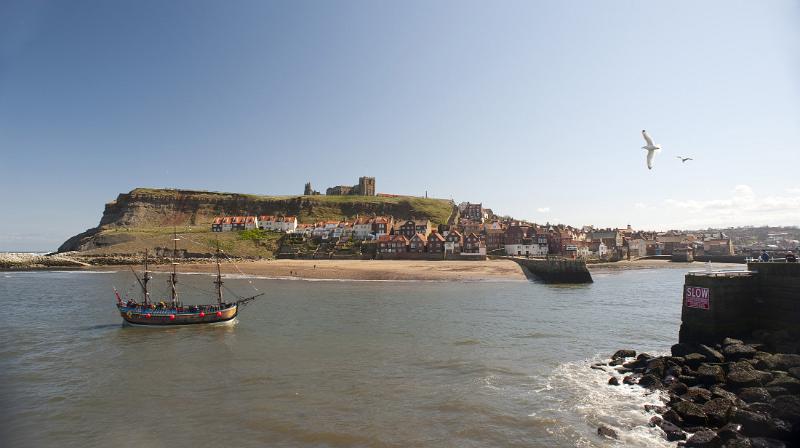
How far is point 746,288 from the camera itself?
23203 millimetres

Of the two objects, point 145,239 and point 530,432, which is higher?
point 145,239

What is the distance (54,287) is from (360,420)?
57839 mm

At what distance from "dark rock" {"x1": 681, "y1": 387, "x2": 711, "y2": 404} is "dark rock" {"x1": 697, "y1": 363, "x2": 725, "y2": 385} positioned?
1.40 m

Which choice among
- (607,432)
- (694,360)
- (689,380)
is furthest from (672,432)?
(694,360)

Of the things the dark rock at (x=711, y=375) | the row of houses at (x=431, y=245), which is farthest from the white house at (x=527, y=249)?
the dark rock at (x=711, y=375)

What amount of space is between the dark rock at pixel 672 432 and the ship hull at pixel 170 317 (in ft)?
92.8

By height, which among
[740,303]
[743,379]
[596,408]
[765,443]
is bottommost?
[596,408]

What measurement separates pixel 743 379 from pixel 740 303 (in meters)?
8.15

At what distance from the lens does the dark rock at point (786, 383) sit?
15.6 meters

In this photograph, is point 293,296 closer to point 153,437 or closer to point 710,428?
point 153,437

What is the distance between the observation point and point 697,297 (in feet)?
77.3

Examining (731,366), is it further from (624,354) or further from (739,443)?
(739,443)

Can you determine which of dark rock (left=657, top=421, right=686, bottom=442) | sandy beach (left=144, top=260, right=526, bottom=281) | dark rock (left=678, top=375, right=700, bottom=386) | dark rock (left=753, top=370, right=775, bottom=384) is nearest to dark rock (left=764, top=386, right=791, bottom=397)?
dark rock (left=753, top=370, right=775, bottom=384)

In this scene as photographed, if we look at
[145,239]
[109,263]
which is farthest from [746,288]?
[145,239]
